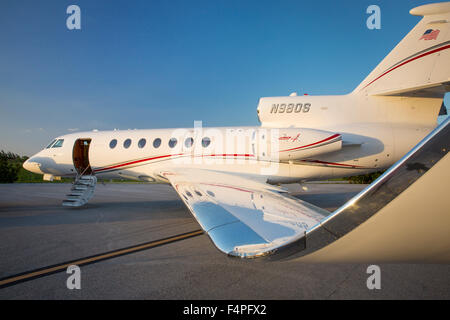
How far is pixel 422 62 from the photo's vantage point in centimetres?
570

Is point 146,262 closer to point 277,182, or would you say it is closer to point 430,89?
point 277,182

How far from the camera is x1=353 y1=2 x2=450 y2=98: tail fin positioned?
5559mm

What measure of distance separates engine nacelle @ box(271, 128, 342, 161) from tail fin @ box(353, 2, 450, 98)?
1.91 m

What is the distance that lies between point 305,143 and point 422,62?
322 cm

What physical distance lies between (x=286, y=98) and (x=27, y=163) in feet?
33.3

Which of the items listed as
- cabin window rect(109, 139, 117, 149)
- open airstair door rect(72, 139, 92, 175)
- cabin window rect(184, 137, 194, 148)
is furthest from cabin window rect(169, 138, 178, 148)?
open airstair door rect(72, 139, 92, 175)

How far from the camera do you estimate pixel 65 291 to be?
263cm

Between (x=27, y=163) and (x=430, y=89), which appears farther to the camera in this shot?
(x=27, y=163)

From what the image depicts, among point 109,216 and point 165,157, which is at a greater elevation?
point 165,157

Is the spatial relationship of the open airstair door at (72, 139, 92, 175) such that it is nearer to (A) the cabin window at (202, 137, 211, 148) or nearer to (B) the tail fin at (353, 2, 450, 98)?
(A) the cabin window at (202, 137, 211, 148)

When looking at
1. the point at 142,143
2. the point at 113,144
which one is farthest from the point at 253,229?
the point at 113,144

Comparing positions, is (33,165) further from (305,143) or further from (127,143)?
(305,143)

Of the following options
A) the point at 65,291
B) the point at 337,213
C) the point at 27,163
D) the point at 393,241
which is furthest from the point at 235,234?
the point at 27,163

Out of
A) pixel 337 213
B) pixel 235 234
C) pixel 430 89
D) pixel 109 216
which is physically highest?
pixel 430 89
